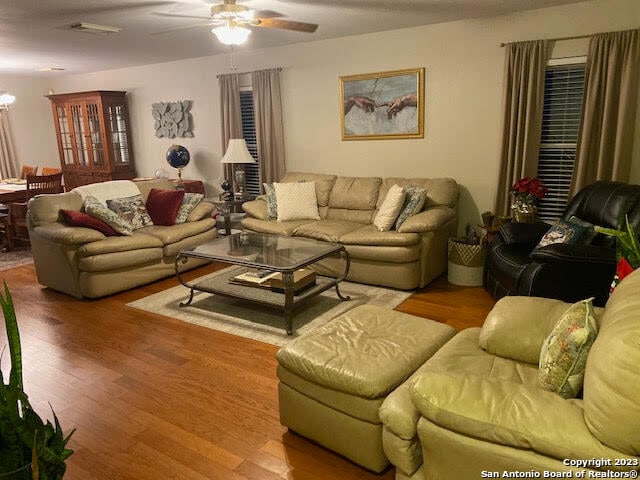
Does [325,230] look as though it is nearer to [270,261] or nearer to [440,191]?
[270,261]

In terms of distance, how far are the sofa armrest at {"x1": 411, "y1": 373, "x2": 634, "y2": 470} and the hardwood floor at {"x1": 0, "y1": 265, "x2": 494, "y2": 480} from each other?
676mm

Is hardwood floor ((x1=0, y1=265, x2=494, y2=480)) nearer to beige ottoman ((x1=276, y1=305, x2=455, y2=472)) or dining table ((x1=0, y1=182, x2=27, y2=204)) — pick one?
beige ottoman ((x1=276, y1=305, x2=455, y2=472))

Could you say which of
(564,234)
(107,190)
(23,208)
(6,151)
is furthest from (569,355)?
(6,151)

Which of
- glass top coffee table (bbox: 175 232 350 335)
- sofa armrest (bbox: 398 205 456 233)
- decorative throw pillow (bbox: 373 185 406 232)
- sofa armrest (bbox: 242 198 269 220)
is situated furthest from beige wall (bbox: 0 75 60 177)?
sofa armrest (bbox: 398 205 456 233)

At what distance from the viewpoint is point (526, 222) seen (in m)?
4.13

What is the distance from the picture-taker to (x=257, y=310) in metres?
3.82

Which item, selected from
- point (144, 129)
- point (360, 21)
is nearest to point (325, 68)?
point (360, 21)

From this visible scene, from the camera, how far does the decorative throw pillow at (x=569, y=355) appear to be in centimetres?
152

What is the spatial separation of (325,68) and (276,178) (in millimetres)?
1494

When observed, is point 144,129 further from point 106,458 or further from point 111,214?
point 106,458

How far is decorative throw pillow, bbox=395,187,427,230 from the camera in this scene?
4.38 m

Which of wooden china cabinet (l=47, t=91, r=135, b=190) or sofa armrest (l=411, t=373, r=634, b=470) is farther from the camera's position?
wooden china cabinet (l=47, t=91, r=135, b=190)

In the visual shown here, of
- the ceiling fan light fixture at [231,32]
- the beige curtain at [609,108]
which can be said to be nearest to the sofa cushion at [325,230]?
the ceiling fan light fixture at [231,32]

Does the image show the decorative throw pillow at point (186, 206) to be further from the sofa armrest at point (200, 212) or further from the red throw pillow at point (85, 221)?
the red throw pillow at point (85, 221)
